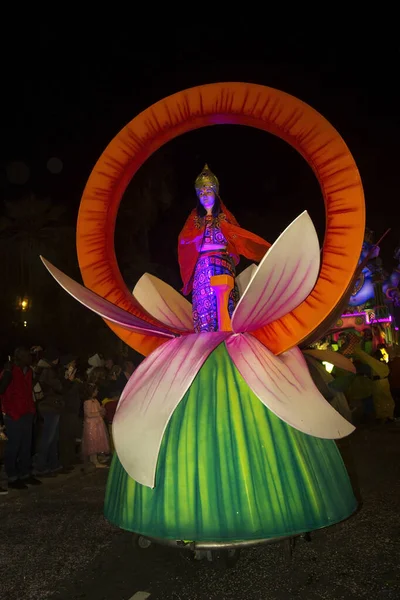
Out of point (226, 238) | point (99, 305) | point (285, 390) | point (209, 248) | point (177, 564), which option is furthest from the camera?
point (226, 238)

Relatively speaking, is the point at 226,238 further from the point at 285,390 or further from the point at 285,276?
the point at 285,390

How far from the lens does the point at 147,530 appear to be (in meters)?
2.37

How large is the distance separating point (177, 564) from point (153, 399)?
49.0 inches

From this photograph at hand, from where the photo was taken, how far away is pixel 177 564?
2.93m

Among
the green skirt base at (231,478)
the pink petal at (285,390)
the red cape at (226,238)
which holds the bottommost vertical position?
the green skirt base at (231,478)

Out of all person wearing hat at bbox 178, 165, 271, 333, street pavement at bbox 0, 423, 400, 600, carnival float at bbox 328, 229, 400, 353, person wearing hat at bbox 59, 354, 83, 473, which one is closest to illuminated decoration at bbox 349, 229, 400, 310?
carnival float at bbox 328, 229, 400, 353

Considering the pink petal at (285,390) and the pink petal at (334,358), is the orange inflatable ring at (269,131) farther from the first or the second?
the pink petal at (334,358)

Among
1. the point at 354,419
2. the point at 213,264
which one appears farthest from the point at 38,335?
the point at 213,264

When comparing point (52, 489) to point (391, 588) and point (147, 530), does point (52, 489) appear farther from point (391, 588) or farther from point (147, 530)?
point (391, 588)

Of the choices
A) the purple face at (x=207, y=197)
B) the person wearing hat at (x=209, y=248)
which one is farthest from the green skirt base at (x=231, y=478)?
the purple face at (x=207, y=197)

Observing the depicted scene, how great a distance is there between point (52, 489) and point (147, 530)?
10.9 ft

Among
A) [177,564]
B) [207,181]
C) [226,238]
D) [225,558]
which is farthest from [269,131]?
[177,564]

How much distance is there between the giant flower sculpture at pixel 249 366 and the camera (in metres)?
2.34

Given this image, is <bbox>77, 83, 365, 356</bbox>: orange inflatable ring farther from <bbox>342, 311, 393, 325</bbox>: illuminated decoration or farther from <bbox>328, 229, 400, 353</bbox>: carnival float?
<bbox>342, 311, 393, 325</bbox>: illuminated decoration
